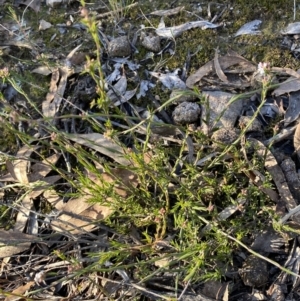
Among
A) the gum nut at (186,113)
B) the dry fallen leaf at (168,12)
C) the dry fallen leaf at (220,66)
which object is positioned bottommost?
the gum nut at (186,113)

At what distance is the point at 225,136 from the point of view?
8.53ft

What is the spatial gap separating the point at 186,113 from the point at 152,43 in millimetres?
616

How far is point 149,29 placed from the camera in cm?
323

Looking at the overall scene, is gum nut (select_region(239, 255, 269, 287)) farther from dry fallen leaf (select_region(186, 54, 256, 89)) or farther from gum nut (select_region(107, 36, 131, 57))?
gum nut (select_region(107, 36, 131, 57))

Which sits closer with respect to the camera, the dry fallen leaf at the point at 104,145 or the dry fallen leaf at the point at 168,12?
the dry fallen leaf at the point at 104,145

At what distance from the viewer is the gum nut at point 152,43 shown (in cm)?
309

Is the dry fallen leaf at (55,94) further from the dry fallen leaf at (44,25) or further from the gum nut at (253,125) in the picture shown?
the gum nut at (253,125)

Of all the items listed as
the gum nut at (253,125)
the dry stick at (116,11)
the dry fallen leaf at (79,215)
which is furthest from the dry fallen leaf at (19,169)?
the gum nut at (253,125)

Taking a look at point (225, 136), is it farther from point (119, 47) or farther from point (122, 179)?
point (119, 47)

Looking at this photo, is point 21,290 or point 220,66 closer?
point 21,290

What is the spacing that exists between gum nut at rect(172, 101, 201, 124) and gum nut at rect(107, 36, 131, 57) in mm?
592

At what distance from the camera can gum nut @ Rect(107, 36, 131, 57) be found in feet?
10.1

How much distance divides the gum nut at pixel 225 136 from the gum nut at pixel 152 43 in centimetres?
79

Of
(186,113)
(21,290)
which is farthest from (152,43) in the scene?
(21,290)
